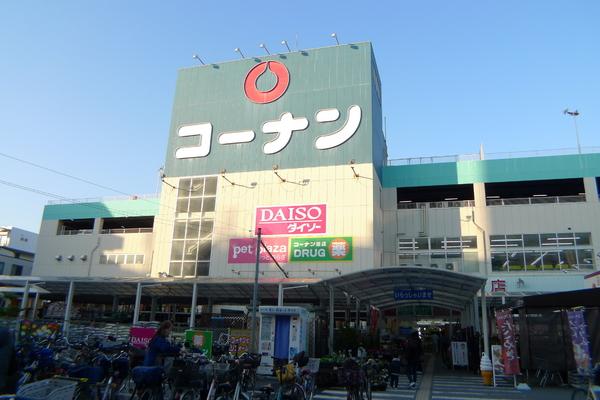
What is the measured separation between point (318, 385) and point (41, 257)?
32992 mm

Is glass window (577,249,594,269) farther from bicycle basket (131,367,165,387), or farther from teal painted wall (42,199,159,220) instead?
teal painted wall (42,199,159,220)

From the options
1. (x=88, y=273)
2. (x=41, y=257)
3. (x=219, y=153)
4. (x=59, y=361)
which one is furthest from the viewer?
(x=41, y=257)

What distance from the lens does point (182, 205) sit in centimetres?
3256

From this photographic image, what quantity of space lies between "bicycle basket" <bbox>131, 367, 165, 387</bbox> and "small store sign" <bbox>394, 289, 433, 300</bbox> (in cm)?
1325

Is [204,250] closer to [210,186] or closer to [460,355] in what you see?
[210,186]

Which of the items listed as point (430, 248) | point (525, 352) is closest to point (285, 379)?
point (525, 352)

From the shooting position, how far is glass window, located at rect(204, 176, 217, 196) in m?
32.1

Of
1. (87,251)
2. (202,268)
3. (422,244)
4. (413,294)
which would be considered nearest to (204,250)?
(202,268)

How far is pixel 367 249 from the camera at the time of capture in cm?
2747

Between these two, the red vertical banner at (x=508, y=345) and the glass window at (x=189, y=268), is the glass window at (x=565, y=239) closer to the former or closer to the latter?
the red vertical banner at (x=508, y=345)

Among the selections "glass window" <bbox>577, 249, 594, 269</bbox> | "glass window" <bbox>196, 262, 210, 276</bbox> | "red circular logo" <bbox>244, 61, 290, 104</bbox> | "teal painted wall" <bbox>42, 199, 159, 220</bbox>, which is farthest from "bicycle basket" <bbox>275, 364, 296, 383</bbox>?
"teal painted wall" <bbox>42, 199, 159, 220</bbox>

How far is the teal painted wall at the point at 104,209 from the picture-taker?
121 feet

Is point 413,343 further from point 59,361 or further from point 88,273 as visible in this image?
point 88,273

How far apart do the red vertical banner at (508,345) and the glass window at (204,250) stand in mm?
20539
